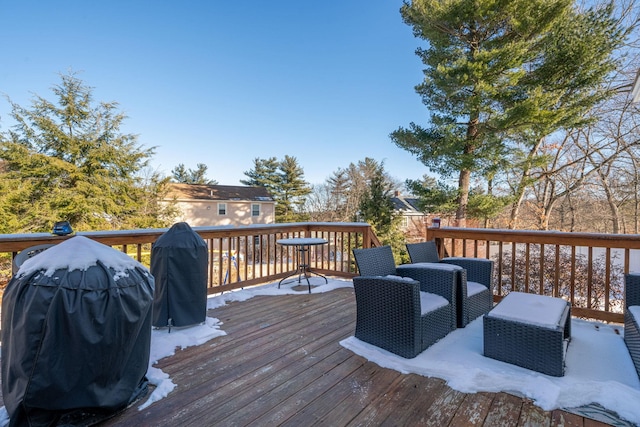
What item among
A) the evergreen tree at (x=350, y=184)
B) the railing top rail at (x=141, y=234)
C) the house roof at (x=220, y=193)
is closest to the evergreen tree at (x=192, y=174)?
the house roof at (x=220, y=193)

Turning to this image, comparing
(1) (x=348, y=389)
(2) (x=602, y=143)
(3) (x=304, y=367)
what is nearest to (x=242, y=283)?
(3) (x=304, y=367)

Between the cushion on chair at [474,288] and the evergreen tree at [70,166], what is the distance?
505 inches

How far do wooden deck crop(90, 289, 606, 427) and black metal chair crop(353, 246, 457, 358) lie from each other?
0.25 metres

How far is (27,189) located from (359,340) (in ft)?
43.6

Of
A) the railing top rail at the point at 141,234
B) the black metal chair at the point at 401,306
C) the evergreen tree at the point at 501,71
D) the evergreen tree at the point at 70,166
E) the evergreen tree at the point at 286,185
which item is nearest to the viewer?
the black metal chair at the point at 401,306

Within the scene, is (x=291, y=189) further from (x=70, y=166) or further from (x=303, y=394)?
(x=303, y=394)

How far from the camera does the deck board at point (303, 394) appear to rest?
159 cm

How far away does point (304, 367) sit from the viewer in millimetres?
2148

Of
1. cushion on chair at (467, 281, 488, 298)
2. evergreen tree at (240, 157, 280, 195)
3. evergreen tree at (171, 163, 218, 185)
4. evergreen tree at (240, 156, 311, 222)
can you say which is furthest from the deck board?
evergreen tree at (171, 163, 218, 185)

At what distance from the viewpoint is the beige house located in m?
17.5

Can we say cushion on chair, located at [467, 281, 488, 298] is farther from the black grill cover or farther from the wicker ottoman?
the black grill cover

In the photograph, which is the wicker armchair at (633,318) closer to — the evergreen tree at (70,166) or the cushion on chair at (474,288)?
the cushion on chair at (474,288)

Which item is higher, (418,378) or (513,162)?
(513,162)

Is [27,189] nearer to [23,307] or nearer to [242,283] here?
[242,283]
